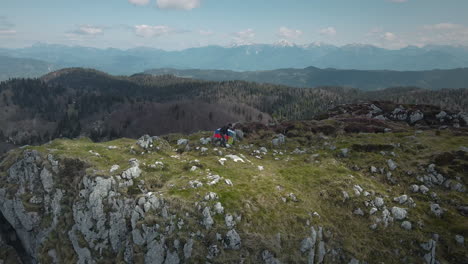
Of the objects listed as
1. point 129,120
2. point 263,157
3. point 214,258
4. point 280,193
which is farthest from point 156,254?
point 129,120

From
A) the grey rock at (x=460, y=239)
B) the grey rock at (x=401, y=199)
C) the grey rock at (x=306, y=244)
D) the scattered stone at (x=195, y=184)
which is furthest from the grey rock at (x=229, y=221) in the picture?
the grey rock at (x=460, y=239)

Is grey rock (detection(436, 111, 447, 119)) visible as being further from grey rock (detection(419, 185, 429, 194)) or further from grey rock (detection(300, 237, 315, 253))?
grey rock (detection(300, 237, 315, 253))

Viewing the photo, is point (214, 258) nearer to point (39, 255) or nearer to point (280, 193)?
point (280, 193)

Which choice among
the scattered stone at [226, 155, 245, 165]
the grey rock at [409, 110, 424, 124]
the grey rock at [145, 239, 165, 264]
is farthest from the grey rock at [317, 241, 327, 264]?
the grey rock at [409, 110, 424, 124]

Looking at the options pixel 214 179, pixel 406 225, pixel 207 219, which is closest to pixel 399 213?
pixel 406 225

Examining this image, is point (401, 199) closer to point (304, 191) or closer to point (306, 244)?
point (304, 191)

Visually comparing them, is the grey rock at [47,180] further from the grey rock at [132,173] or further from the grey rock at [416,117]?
the grey rock at [416,117]
